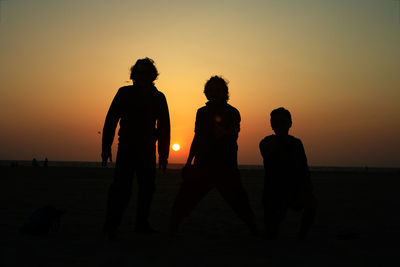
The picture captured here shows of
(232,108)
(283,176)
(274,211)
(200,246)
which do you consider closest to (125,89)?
(232,108)

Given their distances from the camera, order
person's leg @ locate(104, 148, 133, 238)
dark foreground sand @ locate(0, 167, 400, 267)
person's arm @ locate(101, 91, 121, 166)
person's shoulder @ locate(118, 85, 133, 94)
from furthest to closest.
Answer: person's shoulder @ locate(118, 85, 133, 94) → person's arm @ locate(101, 91, 121, 166) → person's leg @ locate(104, 148, 133, 238) → dark foreground sand @ locate(0, 167, 400, 267)

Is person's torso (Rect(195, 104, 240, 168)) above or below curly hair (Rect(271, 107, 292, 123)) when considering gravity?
below

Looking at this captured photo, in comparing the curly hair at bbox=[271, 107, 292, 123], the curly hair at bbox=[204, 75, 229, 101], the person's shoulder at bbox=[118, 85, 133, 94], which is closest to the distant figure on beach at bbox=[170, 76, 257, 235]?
the curly hair at bbox=[204, 75, 229, 101]

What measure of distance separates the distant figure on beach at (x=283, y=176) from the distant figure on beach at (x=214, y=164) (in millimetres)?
320

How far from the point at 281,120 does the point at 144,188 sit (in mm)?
1996

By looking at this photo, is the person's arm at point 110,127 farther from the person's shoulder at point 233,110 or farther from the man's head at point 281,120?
the man's head at point 281,120

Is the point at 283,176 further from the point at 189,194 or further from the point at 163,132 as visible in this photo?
the point at 163,132

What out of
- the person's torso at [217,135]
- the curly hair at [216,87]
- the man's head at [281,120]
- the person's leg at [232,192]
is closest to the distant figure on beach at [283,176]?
the man's head at [281,120]

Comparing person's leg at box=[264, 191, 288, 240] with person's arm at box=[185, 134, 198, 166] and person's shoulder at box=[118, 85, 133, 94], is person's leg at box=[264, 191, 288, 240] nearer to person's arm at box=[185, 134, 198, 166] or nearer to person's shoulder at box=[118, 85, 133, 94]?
person's arm at box=[185, 134, 198, 166]

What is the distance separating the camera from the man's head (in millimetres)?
5426

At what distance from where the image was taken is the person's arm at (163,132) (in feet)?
18.6


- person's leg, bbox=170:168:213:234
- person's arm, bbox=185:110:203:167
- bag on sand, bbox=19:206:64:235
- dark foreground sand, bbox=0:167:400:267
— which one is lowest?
dark foreground sand, bbox=0:167:400:267

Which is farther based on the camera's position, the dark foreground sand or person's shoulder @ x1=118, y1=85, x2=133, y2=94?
person's shoulder @ x1=118, y1=85, x2=133, y2=94

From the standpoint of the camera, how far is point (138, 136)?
538 centimetres
